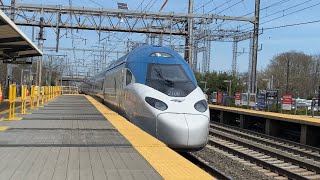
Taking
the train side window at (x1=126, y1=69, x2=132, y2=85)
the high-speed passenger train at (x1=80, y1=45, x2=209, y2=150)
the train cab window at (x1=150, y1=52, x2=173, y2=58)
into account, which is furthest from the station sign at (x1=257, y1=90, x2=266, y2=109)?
the train side window at (x1=126, y1=69, x2=132, y2=85)

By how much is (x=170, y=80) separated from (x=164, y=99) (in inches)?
50.3

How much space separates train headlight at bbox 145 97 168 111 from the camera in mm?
11688

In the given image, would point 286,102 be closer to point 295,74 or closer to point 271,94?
point 271,94

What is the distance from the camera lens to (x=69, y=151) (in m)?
7.83

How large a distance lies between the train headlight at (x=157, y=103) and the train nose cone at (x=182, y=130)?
0.31 m

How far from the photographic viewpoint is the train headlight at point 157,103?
38.3 ft

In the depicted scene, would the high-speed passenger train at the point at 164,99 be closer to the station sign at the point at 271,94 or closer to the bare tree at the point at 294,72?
the station sign at the point at 271,94

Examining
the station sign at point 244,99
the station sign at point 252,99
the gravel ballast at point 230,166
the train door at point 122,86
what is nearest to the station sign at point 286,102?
the station sign at point 252,99

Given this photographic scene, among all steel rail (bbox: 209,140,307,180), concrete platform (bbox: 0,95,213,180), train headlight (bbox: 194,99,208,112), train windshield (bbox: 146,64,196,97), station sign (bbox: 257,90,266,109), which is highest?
train windshield (bbox: 146,64,196,97)

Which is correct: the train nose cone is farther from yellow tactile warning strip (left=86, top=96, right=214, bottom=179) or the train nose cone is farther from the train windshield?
the train windshield

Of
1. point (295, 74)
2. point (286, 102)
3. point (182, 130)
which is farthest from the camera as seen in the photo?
point (295, 74)

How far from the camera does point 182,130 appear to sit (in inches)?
431

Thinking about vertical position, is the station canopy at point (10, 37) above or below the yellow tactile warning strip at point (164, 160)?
above

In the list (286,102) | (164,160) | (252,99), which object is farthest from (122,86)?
(252,99)
